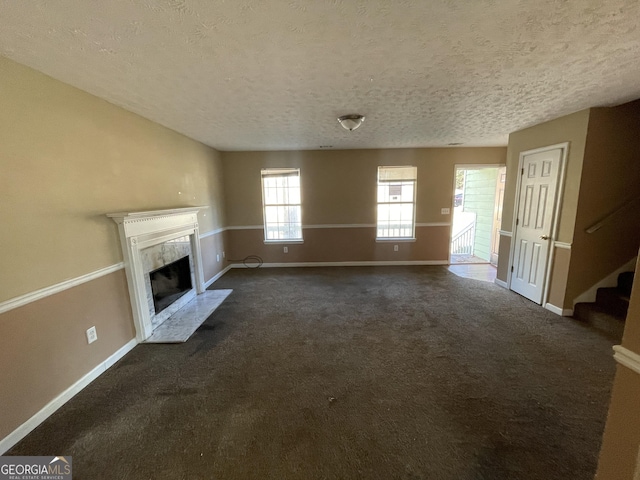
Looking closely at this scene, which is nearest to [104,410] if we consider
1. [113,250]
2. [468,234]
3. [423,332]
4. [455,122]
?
[113,250]

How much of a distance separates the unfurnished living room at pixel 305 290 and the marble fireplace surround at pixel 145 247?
0.03m

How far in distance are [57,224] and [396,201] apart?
16.6ft

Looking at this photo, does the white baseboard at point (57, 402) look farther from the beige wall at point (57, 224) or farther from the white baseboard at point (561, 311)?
the white baseboard at point (561, 311)

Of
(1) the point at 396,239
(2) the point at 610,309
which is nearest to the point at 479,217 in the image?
(1) the point at 396,239

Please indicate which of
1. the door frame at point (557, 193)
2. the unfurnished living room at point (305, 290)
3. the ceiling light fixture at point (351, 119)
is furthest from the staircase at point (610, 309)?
the ceiling light fixture at point (351, 119)

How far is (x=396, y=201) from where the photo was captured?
211 inches

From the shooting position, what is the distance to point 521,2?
122cm

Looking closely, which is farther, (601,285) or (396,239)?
(396,239)

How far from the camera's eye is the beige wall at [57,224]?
160 cm

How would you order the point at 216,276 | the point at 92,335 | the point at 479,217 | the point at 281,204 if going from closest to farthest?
the point at 92,335
the point at 216,276
the point at 281,204
the point at 479,217

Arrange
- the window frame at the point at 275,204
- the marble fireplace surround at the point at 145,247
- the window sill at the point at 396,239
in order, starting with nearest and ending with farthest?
the marble fireplace surround at the point at 145,247 → the window frame at the point at 275,204 → the window sill at the point at 396,239

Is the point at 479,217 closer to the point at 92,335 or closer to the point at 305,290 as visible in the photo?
the point at 305,290

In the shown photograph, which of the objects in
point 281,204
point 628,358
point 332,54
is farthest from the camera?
point 281,204

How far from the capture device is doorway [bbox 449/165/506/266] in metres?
5.65
